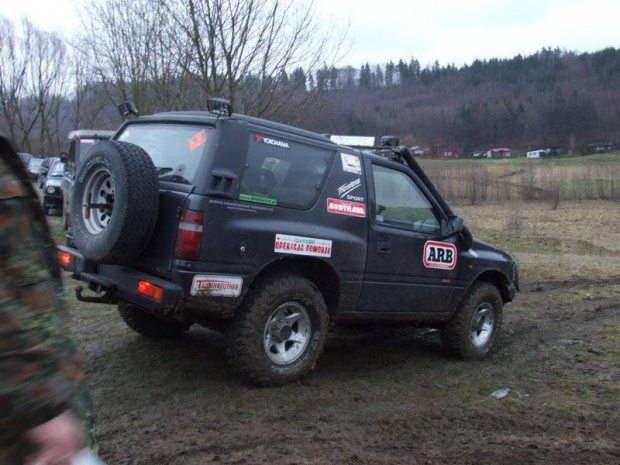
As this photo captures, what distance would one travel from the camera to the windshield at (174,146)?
446cm

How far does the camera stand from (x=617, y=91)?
79.9 metres

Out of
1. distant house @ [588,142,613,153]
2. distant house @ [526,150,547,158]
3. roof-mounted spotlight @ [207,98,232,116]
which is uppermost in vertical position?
distant house @ [588,142,613,153]

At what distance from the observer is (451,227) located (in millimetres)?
5863

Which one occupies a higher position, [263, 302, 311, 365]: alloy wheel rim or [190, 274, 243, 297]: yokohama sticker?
[190, 274, 243, 297]: yokohama sticker

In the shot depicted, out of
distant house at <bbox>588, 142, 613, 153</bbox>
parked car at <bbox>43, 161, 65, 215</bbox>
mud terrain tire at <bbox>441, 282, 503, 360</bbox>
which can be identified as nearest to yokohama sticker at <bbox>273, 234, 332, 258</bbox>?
mud terrain tire at <bbox>441, 282, 503, 360</bbox>

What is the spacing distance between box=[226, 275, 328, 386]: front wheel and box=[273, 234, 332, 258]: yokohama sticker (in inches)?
8.7

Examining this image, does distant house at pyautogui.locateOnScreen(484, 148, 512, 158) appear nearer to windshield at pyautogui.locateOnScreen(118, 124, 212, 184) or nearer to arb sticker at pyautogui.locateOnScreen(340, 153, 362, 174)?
arb sticker at pyautogui.locateOnScreen(340, 153, 362, 174)

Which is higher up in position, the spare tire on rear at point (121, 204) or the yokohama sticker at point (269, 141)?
the yokohama sticker at point (269, 141)

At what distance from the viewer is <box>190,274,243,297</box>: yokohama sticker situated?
416cm

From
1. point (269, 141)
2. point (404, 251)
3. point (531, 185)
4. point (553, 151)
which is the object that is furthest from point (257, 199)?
point (553, 151)

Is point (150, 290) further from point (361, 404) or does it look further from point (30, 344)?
point (30, 344)

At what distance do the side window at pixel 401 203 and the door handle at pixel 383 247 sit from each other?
191mm

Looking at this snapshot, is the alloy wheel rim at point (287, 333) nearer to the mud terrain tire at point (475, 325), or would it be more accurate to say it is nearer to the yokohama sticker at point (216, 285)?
the yokohama sticker at point (216, 285)

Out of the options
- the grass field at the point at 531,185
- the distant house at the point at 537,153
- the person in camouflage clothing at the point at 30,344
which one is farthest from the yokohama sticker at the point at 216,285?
the distant house at the point at 537,153
